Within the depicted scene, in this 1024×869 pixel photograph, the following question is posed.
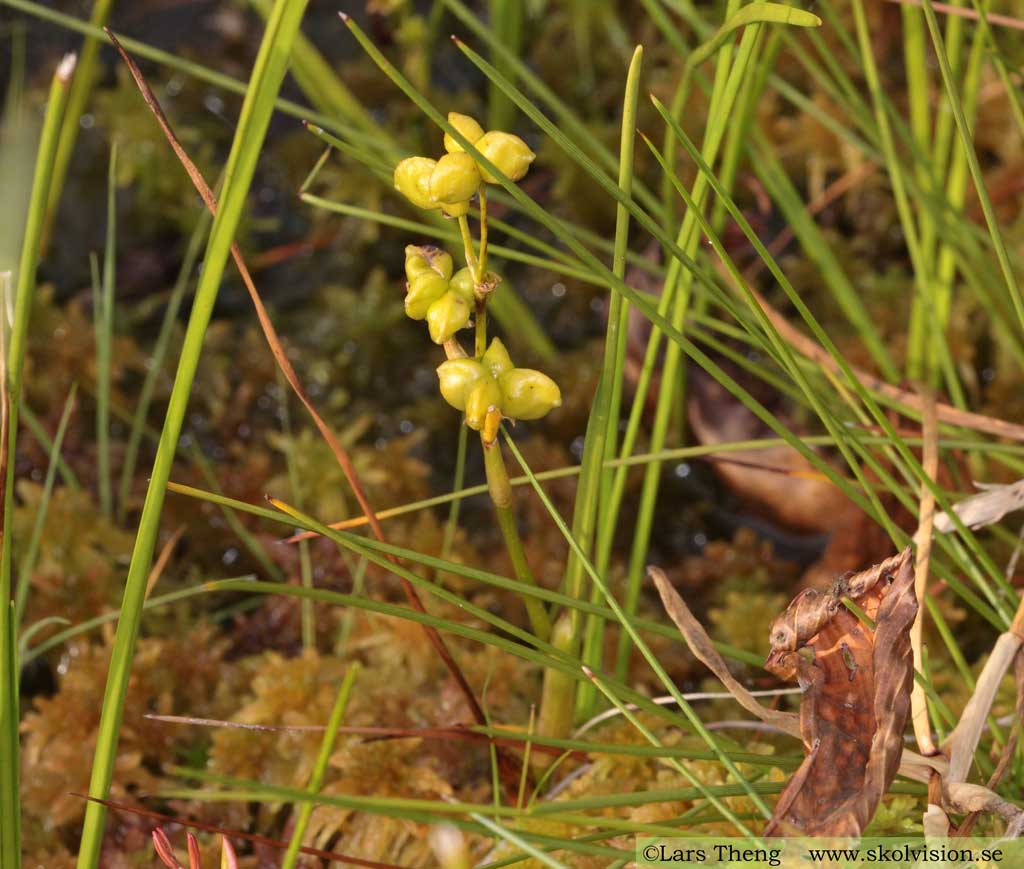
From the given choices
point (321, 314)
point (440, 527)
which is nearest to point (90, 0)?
point (321, 314)

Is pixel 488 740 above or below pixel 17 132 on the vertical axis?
below

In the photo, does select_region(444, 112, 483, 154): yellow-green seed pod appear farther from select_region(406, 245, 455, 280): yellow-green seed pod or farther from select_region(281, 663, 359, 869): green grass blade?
select_region(281, 663, 359, 869): green grass blade

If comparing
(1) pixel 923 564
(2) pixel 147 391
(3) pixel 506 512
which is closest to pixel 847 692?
(1) pixel 923 564

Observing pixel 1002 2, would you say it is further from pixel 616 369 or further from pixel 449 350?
pixel 449 350

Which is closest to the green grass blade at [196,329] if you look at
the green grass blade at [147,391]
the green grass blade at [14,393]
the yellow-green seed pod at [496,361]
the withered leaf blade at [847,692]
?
the green grass blade at [14,393]

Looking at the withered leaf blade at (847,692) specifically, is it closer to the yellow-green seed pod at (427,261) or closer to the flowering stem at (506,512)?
the flowering stem at (506,512)

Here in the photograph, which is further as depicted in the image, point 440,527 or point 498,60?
point 498,60

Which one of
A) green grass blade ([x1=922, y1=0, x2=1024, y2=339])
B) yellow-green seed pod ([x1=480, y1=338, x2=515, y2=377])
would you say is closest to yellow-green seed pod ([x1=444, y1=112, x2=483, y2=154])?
yellow-green seed pod ([x1=480, y1=338, x2=515, y2=377])
